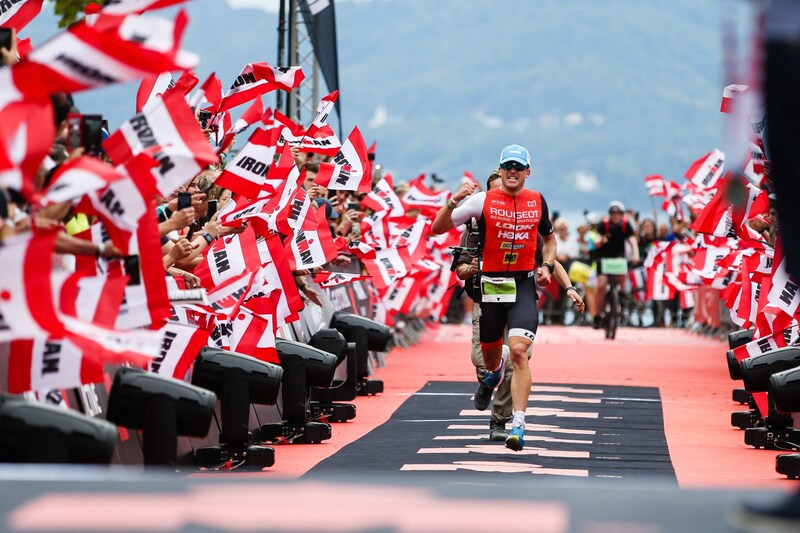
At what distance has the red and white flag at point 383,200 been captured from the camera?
20.5m

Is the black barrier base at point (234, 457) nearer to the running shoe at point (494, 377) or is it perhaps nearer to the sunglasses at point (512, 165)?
the running shoe at point (494, 377)

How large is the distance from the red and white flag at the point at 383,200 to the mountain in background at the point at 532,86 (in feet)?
296

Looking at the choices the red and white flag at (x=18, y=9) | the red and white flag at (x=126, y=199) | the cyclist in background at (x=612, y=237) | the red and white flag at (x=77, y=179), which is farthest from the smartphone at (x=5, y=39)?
the cyclist in background at (x=612, y=237)

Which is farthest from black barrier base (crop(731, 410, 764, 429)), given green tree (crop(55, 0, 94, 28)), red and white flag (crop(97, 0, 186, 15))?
green tree (crop(55, 0, 94, 28))

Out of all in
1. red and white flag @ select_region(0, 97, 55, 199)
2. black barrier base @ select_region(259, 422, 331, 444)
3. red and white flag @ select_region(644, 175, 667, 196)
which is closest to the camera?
red and white flag @ select_region(0, 97, 55, 199)

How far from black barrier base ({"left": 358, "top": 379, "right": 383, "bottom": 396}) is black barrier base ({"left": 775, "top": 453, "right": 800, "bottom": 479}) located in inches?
278

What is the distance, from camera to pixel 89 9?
30.2 ft

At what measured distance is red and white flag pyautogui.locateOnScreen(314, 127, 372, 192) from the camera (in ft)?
49.6

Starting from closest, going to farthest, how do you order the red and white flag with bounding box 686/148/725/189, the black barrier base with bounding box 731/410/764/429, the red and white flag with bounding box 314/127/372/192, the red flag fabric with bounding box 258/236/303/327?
the red flag fabric with bounding box 258/236/303/327 < the black barrier base with bounding box 731/410/764/429 < the red and white flag with bounding box 314/127/372/192 < the red and white flag with bounding box 686/148/725/189

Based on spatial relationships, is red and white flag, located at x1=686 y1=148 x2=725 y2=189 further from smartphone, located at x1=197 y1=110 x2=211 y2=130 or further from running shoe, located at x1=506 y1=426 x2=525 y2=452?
smartphone, located at x1=197 y1=110 x2=211 y2=130

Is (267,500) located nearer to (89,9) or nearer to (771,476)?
(89,9)

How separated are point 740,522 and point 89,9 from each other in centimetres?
615

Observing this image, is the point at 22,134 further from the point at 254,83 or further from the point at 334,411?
the point at 334,411

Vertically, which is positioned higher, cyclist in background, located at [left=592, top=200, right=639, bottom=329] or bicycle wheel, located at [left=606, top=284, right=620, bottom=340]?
cyclist in background, located at [left=592, top=200, right=639, bottom=329]
